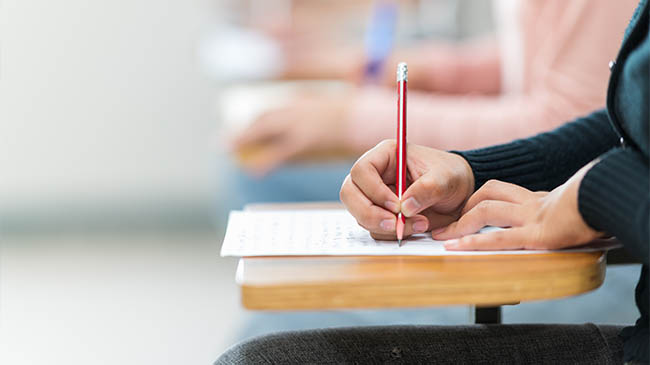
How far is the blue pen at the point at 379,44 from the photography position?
182 cm

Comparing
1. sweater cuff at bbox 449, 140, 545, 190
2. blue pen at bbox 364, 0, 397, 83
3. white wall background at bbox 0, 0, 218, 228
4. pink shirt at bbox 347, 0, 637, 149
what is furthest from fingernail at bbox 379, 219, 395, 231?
white wall background at bbox 0, 0, 218, 228

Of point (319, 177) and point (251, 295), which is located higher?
point (251, 295)

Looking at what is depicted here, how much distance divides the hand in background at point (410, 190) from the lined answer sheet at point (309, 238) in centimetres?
2

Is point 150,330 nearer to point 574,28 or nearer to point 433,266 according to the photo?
point 574,28

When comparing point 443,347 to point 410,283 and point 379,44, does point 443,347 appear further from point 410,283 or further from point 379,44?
point 379,44

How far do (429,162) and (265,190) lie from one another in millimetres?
896

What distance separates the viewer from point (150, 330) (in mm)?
1908

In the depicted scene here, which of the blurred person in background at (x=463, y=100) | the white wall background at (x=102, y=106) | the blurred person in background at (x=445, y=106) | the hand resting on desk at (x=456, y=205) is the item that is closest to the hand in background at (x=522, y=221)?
the hand resting on desk at (x=456, y=205)

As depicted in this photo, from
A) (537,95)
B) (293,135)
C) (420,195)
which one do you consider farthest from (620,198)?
(293,135)

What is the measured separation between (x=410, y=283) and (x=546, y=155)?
0.30 m

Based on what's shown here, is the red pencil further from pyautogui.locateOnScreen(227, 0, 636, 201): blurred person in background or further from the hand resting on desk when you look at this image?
pyautogui.locateOnScreen(227, 0, 636, 201): blurred person in background

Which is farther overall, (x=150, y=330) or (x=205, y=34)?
(x=205, y=34)

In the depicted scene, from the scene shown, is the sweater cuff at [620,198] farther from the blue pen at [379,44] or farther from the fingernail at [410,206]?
the blue pen at [379,44]


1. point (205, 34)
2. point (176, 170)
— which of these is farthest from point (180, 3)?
point (176, 170)
